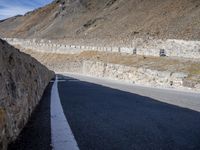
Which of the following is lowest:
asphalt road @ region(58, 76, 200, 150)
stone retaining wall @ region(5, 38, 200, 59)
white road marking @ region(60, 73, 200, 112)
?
white road marking @ region(60, 73, 200, 112)

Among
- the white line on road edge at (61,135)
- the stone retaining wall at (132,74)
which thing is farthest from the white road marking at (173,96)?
the stone retaining wall at (132,74)

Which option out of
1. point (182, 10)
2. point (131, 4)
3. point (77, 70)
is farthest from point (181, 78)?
point (131, 4)

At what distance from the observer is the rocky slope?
79375 mm

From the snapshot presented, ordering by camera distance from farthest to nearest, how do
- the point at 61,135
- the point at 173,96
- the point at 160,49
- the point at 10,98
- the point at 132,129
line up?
the point at 160,49
the point at 173,96
the point at 132,129
the point at 61,135
the point at 10,98

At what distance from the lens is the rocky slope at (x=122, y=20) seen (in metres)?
79.4

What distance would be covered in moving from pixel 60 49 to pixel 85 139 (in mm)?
81038

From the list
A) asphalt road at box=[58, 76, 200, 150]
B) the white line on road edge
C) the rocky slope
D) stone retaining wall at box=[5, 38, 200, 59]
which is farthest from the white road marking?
the rocky slope

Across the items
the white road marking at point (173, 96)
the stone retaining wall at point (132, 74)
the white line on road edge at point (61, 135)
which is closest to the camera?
the white line on road edge at point (61, 135)

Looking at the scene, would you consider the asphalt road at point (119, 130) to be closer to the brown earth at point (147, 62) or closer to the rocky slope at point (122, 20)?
the brown earth at point (147, 62)

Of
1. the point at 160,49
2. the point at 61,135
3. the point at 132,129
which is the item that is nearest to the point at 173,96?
the point at 132,129

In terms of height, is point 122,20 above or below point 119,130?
above

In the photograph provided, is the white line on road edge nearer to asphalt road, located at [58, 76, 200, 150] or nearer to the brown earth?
asphalt road, located at [58, 76, 200, 150]

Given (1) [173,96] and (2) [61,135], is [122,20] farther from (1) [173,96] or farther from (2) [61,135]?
(2) [61,135]

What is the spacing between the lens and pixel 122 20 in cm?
11038
